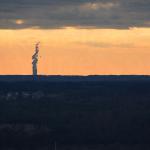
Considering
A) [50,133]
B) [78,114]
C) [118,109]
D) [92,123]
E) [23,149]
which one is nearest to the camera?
[23,149]

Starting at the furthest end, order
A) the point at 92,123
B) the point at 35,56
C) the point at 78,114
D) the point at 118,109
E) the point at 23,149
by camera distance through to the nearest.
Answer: the point at 35,56
the point at 118,109
the point at 78,114
the point at 92,123
the point at 23,149

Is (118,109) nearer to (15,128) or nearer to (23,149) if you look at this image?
(15,128)

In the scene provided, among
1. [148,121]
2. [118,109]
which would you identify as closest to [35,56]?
[118,109]

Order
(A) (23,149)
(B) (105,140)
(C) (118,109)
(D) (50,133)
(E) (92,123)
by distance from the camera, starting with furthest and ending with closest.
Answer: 1. (C) (118,109)
2. (E) (92,123)
3. (D) (50,133)
4. (B) (105,140)
5. (A) (23,149)

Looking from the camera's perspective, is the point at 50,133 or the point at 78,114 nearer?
the point at 50,133

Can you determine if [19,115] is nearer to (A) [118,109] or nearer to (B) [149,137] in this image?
(A) [118,109]

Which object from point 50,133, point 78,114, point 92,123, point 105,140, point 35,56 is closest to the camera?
point 105,140

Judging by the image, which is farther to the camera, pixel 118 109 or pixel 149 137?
pixel 118 109

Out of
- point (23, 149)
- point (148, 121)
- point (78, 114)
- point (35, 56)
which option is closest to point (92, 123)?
point (148, 121)

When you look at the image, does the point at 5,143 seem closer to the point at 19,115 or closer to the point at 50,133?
the point at 50,133
